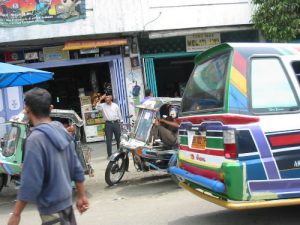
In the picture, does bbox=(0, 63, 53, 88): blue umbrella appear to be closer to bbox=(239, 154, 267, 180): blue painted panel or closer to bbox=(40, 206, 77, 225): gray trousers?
bbox=(239, 154, 267, 180): blue painted panel

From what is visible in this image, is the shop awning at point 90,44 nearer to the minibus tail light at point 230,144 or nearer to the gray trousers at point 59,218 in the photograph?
the minibus tail light at point 230,144

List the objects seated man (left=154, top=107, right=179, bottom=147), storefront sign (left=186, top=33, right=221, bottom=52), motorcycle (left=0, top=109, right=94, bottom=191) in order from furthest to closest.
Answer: storefront sign (left=186, top=33, right=221, bottom=52) → seated man (left=154, top=107, right=179, bottom=147) → motorcycle (left=0, top=109, right=94, bottom=191)

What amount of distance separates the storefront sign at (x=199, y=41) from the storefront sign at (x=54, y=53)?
4.10 meters

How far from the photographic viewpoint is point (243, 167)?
4.78m

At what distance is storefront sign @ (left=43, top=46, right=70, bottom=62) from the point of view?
14703mm

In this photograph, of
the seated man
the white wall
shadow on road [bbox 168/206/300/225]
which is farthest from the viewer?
the white wall

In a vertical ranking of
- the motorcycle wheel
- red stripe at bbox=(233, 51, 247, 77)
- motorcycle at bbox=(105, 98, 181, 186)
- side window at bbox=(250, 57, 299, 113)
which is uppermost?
red stripe at bbox=(233, 51, 247, 77)

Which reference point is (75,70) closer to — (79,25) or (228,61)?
(79,25)

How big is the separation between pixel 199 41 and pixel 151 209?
996cm

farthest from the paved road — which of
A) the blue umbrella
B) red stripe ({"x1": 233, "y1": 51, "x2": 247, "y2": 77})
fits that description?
the blue umbrella

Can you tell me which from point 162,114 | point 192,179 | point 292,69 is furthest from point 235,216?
point 162,114

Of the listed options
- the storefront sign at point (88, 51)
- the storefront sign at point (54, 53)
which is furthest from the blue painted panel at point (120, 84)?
the storefront sign at point (54, 53)

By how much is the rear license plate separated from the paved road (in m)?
1.05

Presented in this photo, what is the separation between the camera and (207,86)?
18.3 feet
